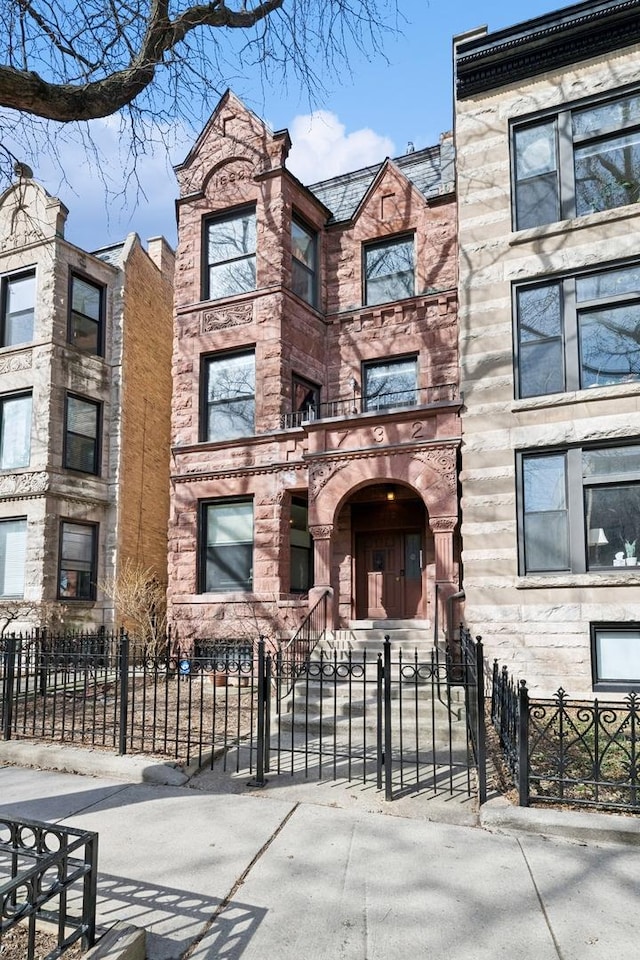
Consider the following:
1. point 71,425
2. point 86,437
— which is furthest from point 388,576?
point 71,425

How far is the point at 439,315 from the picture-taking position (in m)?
15.0

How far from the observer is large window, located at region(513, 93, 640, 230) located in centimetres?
1093

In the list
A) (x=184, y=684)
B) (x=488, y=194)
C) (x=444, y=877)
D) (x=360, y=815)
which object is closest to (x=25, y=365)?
(x=184, y=684)

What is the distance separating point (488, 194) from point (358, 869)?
1096 cm

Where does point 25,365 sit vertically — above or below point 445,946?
above

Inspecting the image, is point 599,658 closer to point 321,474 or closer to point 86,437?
point 321,474

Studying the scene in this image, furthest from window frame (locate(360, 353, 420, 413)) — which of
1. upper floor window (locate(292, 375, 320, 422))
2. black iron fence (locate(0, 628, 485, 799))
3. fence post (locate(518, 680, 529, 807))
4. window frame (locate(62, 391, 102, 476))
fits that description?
fence post (locate(518, 680, 529, 807))

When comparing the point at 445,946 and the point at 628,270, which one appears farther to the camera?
the point at 628,270

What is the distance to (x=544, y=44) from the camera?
11.4 metres

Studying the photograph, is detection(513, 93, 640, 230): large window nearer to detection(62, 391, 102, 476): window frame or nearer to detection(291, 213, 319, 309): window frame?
detection(291, 213, 319, 309): window frame

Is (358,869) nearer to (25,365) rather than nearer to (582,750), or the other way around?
(582,750)

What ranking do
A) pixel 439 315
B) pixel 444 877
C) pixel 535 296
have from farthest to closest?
pixel 439 315 → pixel 535 296 → pixel 444 877

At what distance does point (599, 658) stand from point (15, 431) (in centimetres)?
1529

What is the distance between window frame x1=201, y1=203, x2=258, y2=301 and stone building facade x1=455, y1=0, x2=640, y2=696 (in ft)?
17.6
